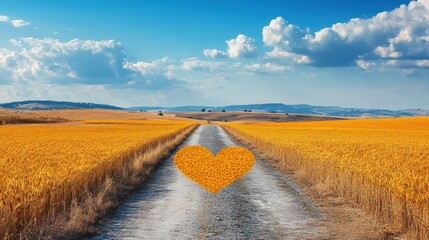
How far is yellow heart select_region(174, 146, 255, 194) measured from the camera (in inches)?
624

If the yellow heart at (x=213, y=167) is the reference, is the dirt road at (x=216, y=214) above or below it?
below

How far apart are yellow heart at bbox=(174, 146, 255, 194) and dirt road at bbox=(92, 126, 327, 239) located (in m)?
0.44

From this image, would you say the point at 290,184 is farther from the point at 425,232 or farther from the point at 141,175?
the point at 425,232

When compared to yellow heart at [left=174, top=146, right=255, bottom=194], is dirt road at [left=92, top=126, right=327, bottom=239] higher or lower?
lower

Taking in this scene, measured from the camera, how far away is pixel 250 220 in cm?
1113

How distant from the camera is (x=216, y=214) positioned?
1178 centimetres

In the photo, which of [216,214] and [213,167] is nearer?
[216,214]

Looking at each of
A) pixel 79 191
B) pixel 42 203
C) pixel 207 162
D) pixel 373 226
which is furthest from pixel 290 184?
pixel 42 203

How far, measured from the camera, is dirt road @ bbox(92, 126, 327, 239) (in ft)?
32.0

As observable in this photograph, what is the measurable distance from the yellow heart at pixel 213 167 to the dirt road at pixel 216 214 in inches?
17.2

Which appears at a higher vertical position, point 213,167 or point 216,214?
point 213,167

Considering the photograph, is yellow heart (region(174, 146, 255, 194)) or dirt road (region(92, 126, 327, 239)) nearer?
dirt road (region(92, 126, 327, 239))

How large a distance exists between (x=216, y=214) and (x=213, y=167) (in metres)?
5.55

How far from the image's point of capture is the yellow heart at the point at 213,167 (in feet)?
52.0
